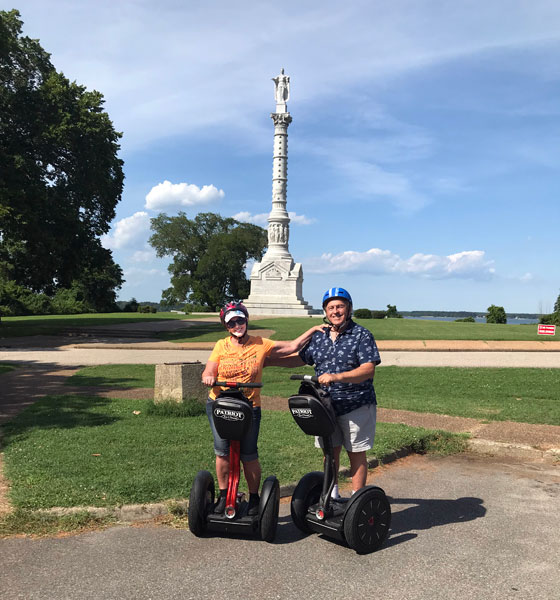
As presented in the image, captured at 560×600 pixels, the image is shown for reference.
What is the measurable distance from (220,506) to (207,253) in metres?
74.7

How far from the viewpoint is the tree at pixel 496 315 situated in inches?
1805

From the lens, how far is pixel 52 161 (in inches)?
1208

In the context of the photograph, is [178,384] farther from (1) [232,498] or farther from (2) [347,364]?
(2) [347,364]

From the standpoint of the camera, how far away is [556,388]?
1317 centimetres

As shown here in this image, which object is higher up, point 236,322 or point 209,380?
point 236,322

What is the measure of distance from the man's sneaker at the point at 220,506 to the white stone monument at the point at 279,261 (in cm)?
5082

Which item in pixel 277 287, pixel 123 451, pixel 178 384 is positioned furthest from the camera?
pixel 277 287

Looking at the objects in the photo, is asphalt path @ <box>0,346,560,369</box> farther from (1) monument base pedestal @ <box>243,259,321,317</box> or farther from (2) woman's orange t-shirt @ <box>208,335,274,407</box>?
(1) monument base pedestal @ <box>243,259,321,317</box>

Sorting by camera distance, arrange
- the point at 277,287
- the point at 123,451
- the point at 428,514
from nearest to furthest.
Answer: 1. the point at 428,514
2. the point at 123,451
3. the point at 277,287

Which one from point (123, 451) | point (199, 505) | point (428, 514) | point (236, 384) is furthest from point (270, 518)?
point (123, 451)

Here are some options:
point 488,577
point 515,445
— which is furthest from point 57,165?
point 488,577

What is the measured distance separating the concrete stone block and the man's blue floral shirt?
5.65m

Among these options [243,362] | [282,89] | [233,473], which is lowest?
[233,473]

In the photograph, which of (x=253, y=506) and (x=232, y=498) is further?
(x=253, y=506)
